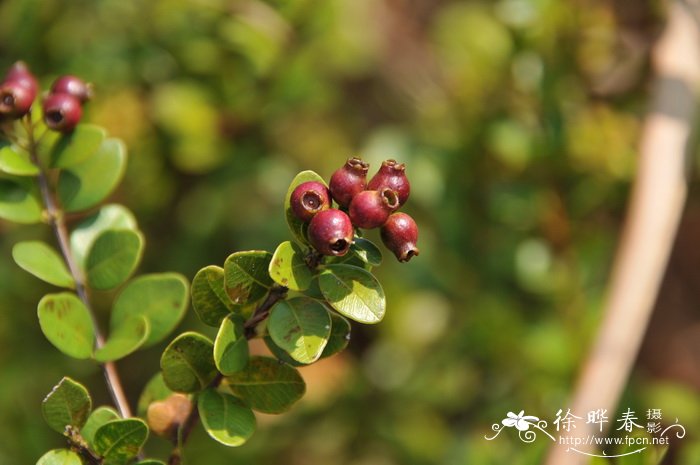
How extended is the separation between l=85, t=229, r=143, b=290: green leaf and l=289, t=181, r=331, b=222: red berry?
0.23m

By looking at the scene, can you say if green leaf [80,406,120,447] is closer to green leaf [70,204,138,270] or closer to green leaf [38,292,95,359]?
green leaf [38,292,95,359]

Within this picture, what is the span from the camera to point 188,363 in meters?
0.65

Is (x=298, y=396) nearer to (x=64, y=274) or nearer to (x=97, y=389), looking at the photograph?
(x=64, y=274)

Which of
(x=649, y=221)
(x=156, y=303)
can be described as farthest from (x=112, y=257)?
(x=649, y=221)

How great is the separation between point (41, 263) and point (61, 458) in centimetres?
19

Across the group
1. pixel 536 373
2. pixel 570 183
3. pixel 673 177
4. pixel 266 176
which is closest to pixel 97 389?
pixel 266 176

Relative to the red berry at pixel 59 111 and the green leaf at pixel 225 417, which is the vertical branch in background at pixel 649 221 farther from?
the red berry at pixel 59 111

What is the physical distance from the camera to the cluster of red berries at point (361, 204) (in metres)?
0.57

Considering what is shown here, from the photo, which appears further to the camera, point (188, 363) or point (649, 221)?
point (649, 221)

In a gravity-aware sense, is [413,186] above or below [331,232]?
above

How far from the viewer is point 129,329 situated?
0.73 metres

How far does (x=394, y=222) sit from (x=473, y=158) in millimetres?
903

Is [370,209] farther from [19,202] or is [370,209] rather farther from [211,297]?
[19,202]

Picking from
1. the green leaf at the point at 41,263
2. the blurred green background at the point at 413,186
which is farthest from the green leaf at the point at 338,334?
the blurred green background at the point at 413,186
